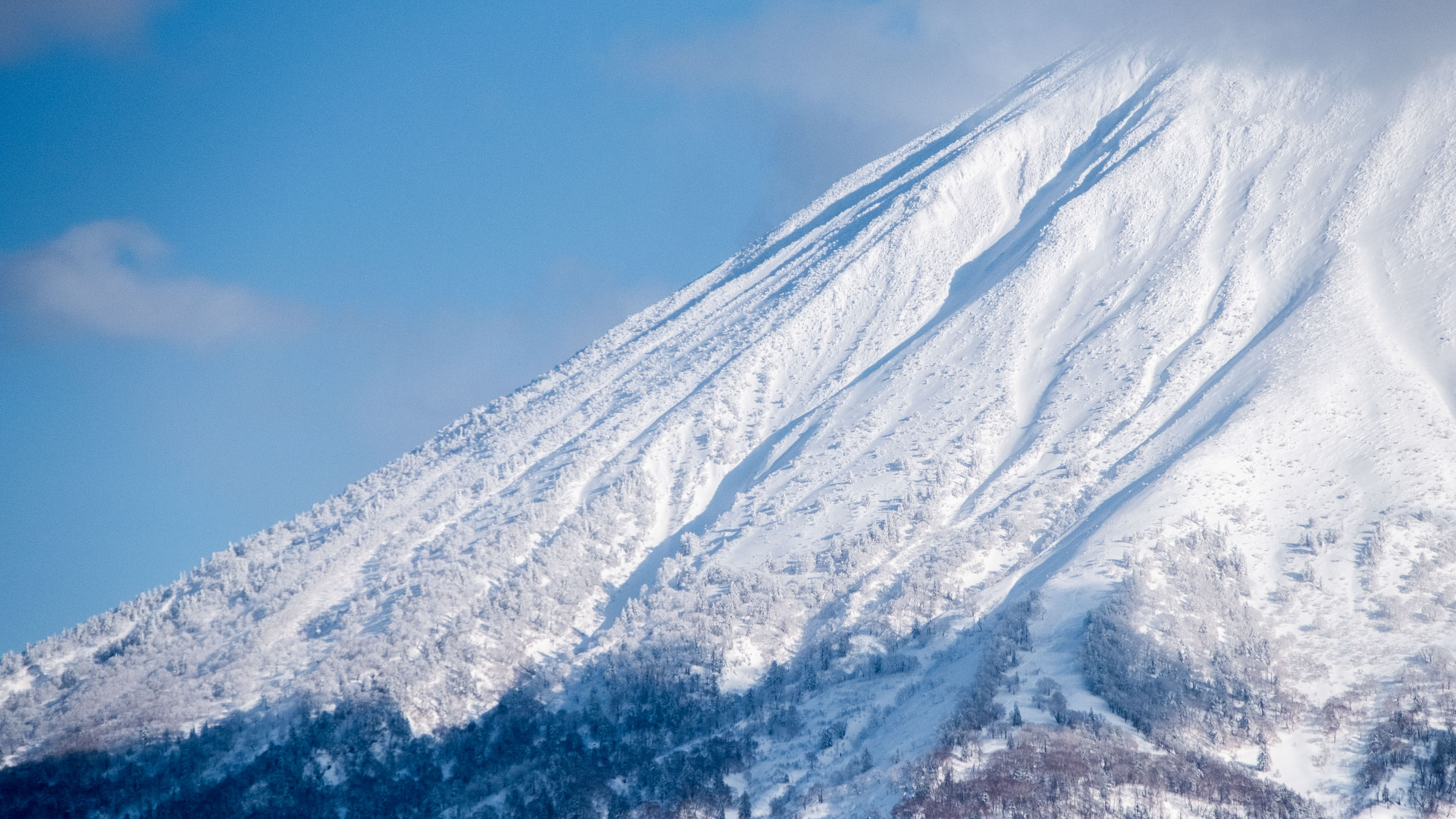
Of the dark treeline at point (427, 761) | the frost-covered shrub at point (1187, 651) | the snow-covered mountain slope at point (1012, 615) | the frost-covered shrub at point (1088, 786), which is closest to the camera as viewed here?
the frost-covered shrub at point (1088, 786)

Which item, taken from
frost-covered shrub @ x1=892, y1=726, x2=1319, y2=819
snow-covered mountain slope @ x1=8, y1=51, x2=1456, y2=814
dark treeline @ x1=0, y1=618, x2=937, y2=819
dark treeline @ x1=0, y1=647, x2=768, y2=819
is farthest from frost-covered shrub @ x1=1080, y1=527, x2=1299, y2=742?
dark treeline @ x1=0, y1=647, x2=768, y2=819

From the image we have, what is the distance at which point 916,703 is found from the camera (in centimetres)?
13375

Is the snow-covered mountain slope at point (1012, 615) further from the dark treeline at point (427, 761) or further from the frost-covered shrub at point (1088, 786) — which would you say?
the dark treeline at point (427, 761)

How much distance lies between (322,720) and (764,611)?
60.1 meters

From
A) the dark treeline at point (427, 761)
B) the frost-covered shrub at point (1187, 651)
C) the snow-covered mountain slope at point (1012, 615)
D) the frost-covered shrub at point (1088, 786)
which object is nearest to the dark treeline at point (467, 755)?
the dark treeline at point (427, 761)

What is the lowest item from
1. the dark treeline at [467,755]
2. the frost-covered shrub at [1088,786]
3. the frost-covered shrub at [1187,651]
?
the frost-covered shrub at [1088,786]

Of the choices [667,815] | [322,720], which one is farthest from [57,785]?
[667,815]

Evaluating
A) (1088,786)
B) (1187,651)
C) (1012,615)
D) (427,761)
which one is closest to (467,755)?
(427,761)

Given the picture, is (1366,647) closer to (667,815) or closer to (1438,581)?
(1438,581)

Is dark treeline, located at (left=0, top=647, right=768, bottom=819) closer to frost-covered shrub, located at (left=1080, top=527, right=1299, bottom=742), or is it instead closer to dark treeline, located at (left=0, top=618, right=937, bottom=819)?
dark treeline, located at (left=0, top=618, right=937, bottom=819)

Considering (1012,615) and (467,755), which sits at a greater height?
(467,755)

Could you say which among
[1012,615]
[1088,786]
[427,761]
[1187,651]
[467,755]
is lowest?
[1088,786]

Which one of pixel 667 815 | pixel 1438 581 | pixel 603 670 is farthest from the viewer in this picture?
pixel 603 670

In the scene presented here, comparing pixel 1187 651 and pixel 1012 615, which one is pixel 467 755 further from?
pixel 1187 651
